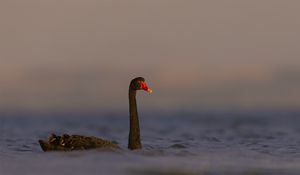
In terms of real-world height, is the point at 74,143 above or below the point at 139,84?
below

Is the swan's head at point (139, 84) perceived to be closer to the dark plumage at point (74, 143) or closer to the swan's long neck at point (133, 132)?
the swan's long neck at point (133, 132)

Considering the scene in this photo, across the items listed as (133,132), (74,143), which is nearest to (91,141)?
(74,143)

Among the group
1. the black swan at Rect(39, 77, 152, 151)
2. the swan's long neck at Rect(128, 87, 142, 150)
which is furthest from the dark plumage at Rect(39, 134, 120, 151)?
the swan's long neck at Rect(128, 87, 142, 150)

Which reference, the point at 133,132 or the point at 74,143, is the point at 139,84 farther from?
the point at 74,143

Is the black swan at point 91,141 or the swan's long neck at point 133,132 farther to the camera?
the swan's long neck at point 133,132

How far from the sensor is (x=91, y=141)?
2359cm

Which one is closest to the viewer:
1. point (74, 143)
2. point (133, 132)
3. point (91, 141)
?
point (74, 143)

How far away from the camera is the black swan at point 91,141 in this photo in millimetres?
23469

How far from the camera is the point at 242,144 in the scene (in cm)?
3012

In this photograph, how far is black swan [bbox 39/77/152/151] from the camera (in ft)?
77.0

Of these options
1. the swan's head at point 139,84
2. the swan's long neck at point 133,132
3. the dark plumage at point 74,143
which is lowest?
the dark plumage at point 74,143

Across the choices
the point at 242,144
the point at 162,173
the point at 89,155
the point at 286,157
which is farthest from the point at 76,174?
the point at 242,144

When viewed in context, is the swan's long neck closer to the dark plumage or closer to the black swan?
the black swan

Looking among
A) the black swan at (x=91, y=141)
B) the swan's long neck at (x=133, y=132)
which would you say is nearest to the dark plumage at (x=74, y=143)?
the black swan at (x=91, y=141)
